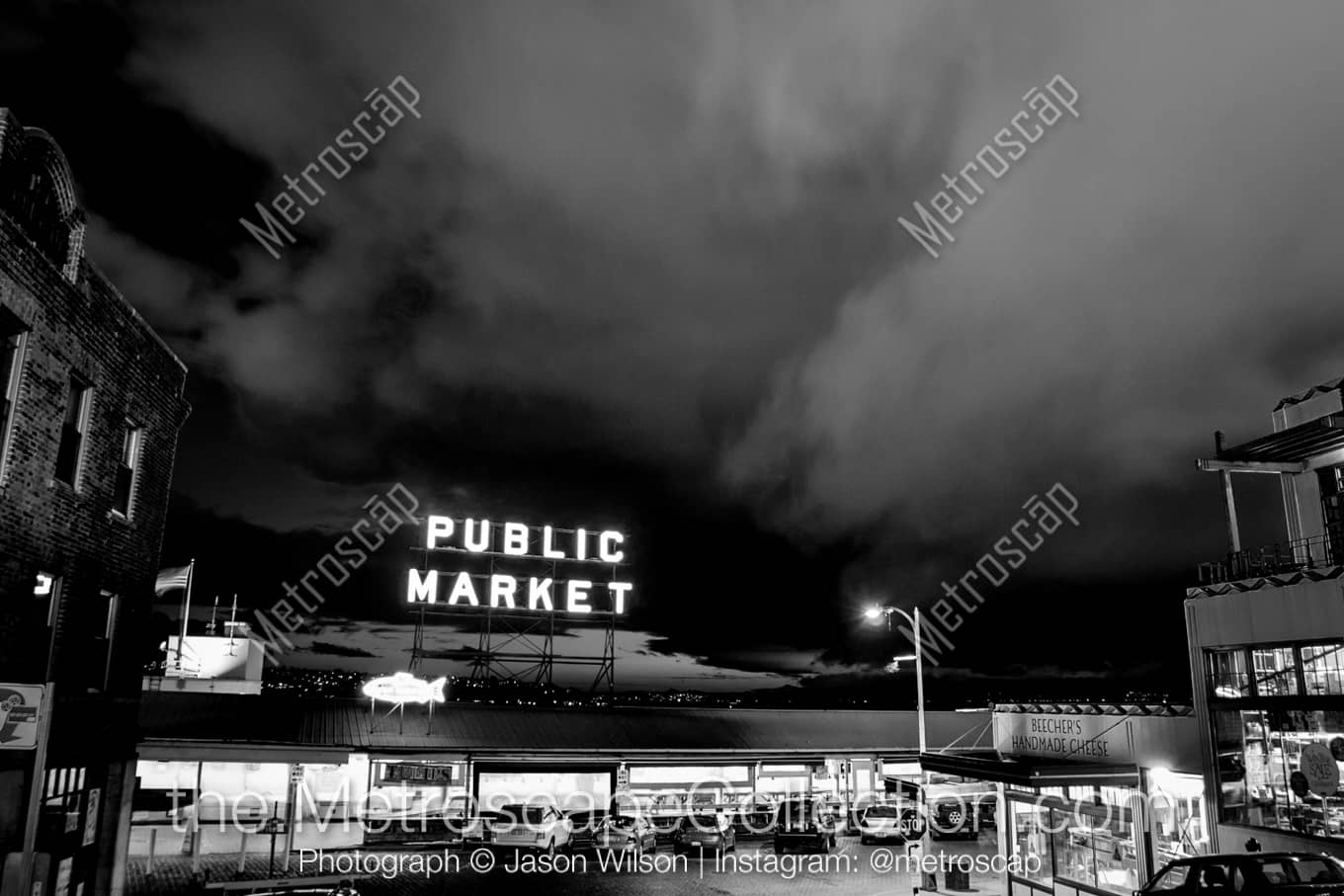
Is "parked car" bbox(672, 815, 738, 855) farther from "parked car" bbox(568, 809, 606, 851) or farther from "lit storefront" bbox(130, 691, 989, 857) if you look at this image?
"lit storefront" bbox(130, 691, 989, 857)

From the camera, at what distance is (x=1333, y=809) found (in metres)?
16.2

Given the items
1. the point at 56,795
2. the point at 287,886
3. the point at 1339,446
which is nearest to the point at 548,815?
the point at 287,886

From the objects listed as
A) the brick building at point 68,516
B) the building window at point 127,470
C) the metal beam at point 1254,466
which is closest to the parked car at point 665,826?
the brick building at point 68,516

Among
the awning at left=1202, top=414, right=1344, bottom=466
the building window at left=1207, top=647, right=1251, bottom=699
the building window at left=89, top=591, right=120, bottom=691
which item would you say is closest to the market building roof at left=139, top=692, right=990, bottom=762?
the building window at left=89, top=591, right=120, bottom=691

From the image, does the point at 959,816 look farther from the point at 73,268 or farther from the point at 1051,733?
the point at 73,268

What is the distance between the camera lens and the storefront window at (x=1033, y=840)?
73.4ft

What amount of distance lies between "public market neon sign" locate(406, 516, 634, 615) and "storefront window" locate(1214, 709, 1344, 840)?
109 ft

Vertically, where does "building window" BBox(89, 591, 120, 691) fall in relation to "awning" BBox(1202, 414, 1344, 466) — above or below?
below

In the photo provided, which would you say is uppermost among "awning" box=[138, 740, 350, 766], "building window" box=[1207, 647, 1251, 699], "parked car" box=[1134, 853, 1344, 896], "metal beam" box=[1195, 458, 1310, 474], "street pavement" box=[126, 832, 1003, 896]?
"metal beam" box=[1195, 458, 1310, 474]

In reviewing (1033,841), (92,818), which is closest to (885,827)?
(1033,841)

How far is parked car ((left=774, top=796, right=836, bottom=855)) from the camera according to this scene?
31.6m

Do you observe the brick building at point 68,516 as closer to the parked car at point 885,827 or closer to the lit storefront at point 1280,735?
the lit storefront at point 1280,735

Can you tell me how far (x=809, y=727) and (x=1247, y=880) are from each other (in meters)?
28.0

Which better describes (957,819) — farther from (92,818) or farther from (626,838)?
(92,818)
